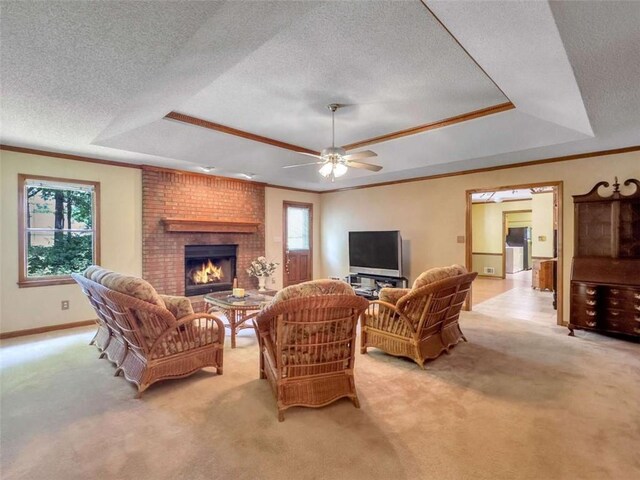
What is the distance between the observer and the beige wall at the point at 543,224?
28.0 ft

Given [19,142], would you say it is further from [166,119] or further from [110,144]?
[166,119]

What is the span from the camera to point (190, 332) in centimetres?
297

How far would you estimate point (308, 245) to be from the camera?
26.1 feet

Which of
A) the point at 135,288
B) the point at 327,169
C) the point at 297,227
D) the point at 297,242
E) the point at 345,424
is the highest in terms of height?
the point at 327,169

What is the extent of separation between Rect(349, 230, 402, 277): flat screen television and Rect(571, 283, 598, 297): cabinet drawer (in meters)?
2.63

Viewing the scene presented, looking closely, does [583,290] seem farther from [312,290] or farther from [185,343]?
[185,343]

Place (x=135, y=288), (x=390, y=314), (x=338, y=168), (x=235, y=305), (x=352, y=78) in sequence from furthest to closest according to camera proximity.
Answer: (x=235, y=305)
(x=338, y=168)
(x=390, y=314)
(x=352, y=78)
(x=135, y=288)

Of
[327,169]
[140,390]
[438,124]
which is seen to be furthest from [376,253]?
[140,390]

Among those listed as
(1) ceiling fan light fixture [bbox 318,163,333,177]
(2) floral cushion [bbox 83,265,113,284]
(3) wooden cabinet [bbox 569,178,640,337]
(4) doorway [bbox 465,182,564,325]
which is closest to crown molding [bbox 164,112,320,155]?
(1) ceiling fan light fixture [bbox 318,163,333,177]

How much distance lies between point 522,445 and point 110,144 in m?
5.13

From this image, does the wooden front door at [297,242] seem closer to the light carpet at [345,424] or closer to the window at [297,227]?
the window at [297,227]

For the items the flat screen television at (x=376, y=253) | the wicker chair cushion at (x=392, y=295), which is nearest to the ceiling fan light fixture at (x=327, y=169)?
the wicker chair cushion at (x=392, y=295)

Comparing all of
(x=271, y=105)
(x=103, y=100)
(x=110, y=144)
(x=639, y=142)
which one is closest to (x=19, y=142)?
(x=110, y=144)

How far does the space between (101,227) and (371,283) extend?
4860mm
